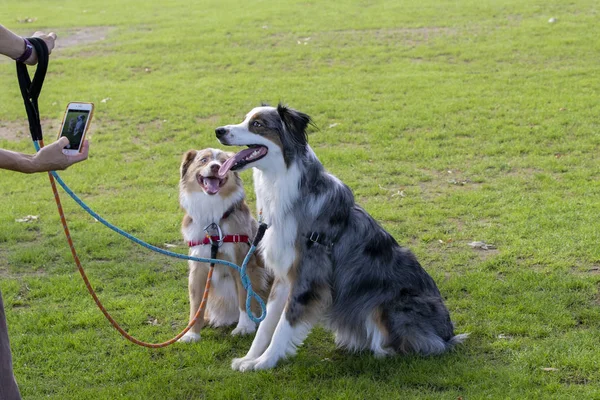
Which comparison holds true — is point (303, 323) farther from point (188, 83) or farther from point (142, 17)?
point (142, 17)

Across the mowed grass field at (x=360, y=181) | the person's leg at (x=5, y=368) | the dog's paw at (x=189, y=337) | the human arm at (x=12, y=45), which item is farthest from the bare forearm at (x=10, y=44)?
the dog's paw at (x=189, y=337)

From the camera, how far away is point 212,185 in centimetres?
647

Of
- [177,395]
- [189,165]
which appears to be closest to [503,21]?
[189,165]

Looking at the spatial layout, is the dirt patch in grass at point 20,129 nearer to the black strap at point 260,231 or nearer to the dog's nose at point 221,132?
the black strap at point 260,231

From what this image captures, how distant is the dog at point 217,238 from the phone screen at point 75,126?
2.06 m

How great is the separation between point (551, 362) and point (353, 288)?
5.12 feet

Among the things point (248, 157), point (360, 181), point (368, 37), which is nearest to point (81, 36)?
point (368, 37)

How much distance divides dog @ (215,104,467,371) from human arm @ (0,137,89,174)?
1.74 meters

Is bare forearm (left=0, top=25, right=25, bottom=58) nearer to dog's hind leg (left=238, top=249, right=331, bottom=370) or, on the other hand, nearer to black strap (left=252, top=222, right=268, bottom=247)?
black strap (left=252, top=222, right=268, bottom=247)

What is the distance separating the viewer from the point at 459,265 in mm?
7527

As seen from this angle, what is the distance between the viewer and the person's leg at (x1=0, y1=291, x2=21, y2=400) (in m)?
3.79

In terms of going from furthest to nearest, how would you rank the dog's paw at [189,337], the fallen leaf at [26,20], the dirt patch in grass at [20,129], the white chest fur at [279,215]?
1. the fallen leaf at [26,20]
2. the dirt patch in grass at [20,129]
3. the dog's paw at [189,337]
4. the white chest fur at [279,215]

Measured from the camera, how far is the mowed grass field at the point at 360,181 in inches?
222

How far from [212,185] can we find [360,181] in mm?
4049
